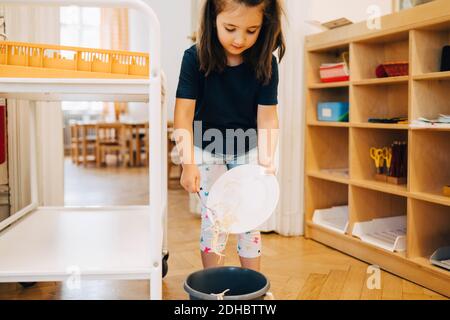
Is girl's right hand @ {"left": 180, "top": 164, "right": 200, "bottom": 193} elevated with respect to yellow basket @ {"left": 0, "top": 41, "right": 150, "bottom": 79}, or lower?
lower

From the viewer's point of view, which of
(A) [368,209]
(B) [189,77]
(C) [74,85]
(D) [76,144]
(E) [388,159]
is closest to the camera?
(C) [74,85]

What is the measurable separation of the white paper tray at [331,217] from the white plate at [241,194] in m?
0.97

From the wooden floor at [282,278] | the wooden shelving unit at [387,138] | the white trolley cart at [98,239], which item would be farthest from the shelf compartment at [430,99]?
the white trolley cart at [98,239]

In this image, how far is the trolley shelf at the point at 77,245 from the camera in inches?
39.9

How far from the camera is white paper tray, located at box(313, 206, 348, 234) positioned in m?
2.28

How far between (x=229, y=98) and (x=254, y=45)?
16 centimetres

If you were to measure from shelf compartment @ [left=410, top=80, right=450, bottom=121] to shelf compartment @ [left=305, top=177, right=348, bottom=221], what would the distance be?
0.76 meters

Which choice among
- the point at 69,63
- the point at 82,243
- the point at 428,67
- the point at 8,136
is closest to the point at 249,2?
the point at 69,63

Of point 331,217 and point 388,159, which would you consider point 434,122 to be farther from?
point 331,217

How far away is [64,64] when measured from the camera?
1049 millimetres

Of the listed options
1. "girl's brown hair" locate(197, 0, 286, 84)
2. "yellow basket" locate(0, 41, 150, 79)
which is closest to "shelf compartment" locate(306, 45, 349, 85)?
"girl's brown hair" locate(197, 0, 286, 84)

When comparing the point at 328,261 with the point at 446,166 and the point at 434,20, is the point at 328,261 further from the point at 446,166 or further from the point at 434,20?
the point at 434,20

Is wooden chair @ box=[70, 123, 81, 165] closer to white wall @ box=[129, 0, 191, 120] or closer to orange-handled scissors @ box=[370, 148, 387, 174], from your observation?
white wall @ box=[129, 0, 191, 120]

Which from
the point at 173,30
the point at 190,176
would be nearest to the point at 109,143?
the point at 173,30
